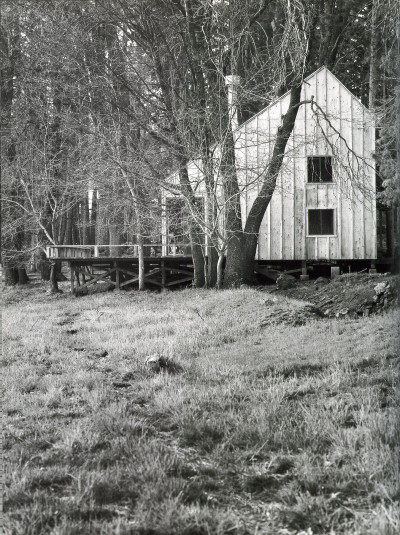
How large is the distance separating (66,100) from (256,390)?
929 centimetres

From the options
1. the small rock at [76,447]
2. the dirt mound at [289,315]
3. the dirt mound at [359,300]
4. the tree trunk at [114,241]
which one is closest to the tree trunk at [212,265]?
the dirt mound at [359,300]

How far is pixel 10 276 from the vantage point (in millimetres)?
15383

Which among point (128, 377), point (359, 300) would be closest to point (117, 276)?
point (359, 300)

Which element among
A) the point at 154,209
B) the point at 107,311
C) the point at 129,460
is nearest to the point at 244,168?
the point at 154,209

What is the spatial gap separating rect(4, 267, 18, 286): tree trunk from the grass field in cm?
1054

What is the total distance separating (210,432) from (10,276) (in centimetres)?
1334

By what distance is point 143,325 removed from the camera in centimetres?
536

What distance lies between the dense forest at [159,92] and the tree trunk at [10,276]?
731mm

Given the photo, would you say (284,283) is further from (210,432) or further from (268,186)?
(210,432)

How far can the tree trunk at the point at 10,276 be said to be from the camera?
14945 millimetres

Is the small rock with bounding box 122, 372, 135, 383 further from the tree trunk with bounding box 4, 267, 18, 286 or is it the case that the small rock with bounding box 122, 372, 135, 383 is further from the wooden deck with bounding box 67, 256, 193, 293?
the tree trunk with bounding box 4, 267, 18, 286

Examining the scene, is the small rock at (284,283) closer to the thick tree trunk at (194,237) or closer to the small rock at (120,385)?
the thick tree trunk at (194,237)

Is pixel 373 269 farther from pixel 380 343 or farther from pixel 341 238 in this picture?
pixel 380 343

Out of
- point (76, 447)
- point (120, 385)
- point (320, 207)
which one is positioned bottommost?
point (76, 447)
